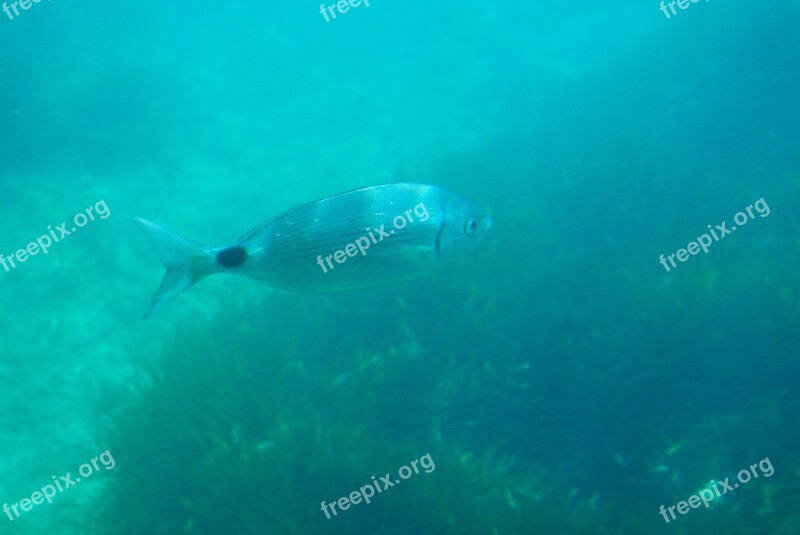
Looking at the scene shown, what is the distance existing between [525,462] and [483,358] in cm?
114

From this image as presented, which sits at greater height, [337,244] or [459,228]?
[337,244]

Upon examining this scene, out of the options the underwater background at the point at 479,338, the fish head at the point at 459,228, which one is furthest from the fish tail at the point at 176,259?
the underwater background at the point at 479,338

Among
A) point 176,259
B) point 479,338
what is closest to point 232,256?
point 176,259

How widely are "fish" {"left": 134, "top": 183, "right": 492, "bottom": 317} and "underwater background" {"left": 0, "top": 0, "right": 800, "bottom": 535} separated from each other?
6.37 ft

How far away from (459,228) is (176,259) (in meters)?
1.52

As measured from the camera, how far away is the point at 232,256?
265 cm

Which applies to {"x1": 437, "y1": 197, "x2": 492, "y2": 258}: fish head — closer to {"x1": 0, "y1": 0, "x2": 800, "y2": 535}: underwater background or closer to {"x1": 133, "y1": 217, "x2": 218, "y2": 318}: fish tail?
{"x1": 133, "y1": 217, "x2": 218, "y2": 318}: fish tail

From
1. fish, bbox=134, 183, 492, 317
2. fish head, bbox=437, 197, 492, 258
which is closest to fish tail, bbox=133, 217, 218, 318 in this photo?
fish, bbox=134, 183, 492, 317

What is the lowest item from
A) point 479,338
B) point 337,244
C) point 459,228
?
point 459,228

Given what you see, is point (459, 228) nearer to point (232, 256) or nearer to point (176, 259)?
point (232, 256)

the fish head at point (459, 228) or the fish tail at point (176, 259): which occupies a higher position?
the fish tail at point (176, 259)

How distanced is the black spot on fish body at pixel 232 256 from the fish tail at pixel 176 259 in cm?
5

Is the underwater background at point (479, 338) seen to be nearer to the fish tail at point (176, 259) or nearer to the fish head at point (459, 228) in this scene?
the fish head at point (459, 228)

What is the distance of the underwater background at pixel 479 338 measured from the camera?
4293 millimetres
